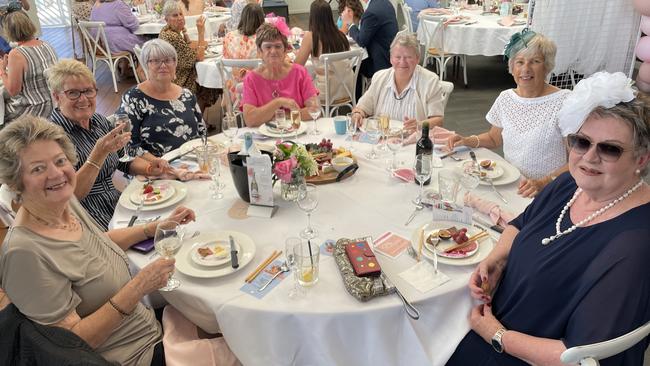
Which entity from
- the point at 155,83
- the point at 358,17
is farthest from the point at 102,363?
the point at 358,17

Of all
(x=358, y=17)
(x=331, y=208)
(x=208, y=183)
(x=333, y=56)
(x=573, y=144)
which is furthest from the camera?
(x=358, y=17)

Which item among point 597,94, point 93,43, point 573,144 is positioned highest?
point 597,94

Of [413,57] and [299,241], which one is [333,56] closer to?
[413,57]

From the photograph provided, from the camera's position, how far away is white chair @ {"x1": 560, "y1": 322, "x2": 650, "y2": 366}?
127cm

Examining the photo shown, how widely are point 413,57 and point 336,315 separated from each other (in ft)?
6.99

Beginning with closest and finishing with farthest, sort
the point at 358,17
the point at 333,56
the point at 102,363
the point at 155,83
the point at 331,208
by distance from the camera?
the point at 102,363 < the point at 331,208 < the point at 155,83 < the point at 333,56 < the point at 358,17

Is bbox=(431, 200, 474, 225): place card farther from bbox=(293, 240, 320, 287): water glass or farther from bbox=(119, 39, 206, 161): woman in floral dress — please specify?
bbox=(119, 39, 206, 161): woman in floral dress

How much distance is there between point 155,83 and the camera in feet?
10.1

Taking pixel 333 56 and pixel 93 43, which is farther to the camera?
pixel 93 43

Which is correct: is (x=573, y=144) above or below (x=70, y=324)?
above

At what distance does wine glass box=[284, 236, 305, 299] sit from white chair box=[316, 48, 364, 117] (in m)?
3.10

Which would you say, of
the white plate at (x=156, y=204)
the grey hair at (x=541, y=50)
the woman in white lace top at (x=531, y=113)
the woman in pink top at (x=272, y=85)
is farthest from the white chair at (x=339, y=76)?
the white plate at (x=156, y=204)

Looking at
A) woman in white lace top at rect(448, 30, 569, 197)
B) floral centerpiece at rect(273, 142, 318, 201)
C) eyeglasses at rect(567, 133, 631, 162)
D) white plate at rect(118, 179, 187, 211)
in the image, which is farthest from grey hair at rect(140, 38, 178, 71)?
eyeglasses at rect(567, 133, 631, 162)

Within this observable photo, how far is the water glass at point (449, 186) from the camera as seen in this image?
2115 mm
